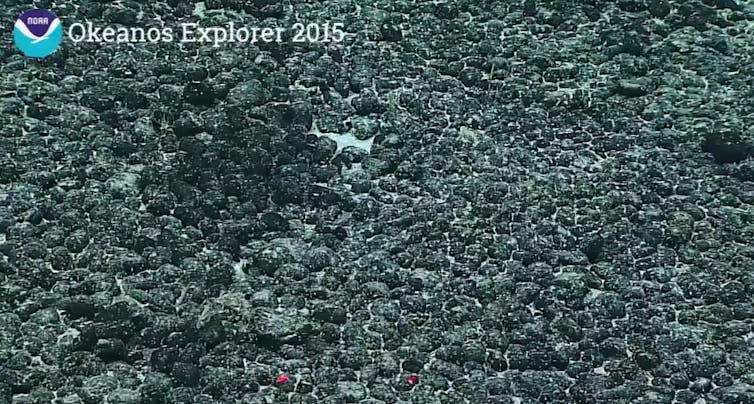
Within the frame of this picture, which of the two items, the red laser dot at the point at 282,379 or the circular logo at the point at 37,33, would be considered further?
the circular logo at the point at 37,33

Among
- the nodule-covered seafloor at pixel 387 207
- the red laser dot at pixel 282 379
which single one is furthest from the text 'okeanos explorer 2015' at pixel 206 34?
the red laser dot at pixel 282 379

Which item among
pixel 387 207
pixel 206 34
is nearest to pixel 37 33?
Result: pixel 206 34

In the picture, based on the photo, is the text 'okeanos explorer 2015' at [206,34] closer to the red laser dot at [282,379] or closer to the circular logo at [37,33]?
the circular logo at [37,33]

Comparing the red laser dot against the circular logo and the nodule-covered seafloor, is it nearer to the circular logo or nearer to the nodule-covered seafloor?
the nodule-covered seafloor

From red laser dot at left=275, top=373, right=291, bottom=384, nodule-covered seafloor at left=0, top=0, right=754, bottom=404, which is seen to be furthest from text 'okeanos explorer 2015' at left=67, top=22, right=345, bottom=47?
red laser dot at left=275, top=373, right=291, bottom=384

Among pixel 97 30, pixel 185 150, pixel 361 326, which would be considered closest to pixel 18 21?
pixel 97 30
